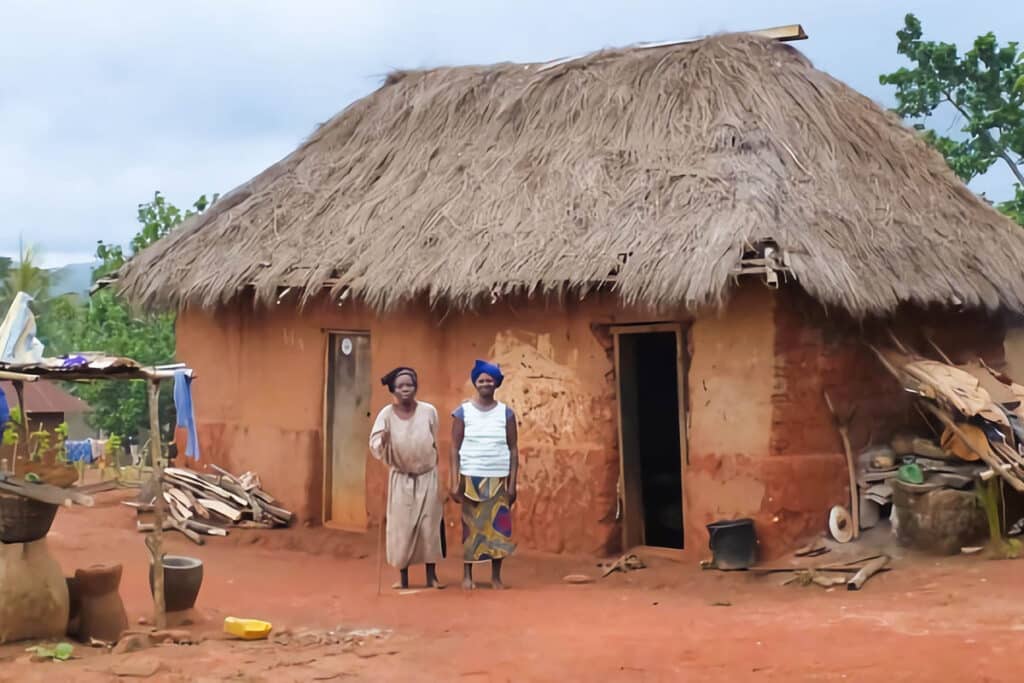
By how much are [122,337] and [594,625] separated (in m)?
15.6

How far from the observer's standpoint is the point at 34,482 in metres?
6.08

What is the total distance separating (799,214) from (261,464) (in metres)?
5.45

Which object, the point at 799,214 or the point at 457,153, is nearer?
the point at 799,214

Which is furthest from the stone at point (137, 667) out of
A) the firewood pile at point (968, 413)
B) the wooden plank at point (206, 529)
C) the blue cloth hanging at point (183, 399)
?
the firewood pile at point (968, 413)

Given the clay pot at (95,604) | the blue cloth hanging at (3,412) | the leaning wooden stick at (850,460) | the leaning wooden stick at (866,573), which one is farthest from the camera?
the leaning wooden stick at (850,460)

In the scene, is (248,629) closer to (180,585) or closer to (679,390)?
(180,585)

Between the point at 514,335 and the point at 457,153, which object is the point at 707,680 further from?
the point at 457,153

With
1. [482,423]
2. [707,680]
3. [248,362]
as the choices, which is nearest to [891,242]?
[482,423]

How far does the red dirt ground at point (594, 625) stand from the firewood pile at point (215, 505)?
1028 mm

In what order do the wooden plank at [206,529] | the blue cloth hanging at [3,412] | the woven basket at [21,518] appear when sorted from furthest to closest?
the wooden plank at [206,529] < the blue cloth hanging at [3,412] < the woven basket at [21,518]

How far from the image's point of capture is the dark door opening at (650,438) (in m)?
9.12

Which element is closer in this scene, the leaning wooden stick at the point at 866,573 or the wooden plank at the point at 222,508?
the leaning wooden stick at the point at 866,573

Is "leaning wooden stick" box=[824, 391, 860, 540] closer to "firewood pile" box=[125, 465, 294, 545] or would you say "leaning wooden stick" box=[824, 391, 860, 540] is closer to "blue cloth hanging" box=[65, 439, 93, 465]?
"firewood pile" box=[125, 465, 294, 545]

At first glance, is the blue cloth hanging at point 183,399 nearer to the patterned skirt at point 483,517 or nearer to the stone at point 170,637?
the stone at point 170,637
